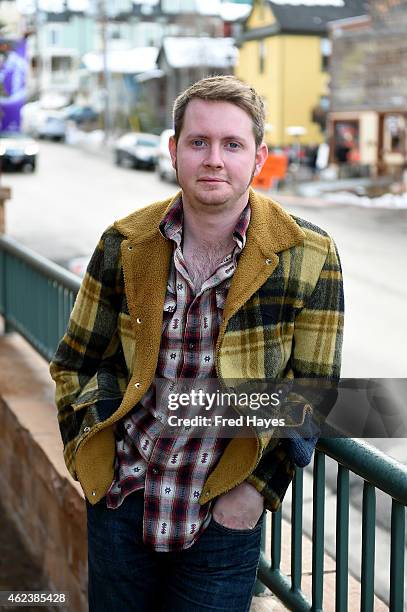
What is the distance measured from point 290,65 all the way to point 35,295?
4466cm

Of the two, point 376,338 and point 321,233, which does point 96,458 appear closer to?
point 321,233

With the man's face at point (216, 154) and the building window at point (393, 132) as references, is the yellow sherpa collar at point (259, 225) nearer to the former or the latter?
the man's face at point (216, 154)

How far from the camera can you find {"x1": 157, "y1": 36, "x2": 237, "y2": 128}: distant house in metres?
58.6

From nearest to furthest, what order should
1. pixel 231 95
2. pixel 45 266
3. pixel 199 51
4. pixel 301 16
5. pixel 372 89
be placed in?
pixel 231 95 → pixel 45 266 → pixel 372 89 → pixel 301 16 → pixel 199 51

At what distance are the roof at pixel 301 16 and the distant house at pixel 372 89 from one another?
9.84m

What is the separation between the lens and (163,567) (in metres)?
2.44

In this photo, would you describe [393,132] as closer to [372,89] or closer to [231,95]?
[372,89]

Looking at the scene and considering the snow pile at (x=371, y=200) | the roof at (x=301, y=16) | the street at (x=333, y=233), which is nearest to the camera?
the street at (x=333, y=233)

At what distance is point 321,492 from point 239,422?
54 centimetres

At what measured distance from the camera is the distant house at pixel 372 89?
3597 cm

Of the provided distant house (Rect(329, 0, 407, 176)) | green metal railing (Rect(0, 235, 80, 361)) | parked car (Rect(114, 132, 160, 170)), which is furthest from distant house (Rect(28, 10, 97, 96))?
green metal railing (Rect(0, 235, 80, 361))

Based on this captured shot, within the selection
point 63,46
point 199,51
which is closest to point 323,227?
point 199,51

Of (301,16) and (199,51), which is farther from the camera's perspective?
(199,51)

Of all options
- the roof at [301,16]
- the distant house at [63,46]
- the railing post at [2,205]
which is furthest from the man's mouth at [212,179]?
the distant house at [63,46]
